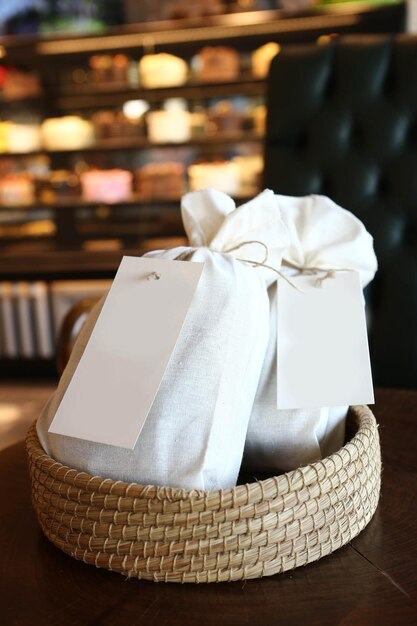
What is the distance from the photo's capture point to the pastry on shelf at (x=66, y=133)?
→ 323cm

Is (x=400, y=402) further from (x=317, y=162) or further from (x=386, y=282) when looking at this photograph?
(x=317, y=162)

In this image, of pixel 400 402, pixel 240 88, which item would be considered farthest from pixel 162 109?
pixel 400 402

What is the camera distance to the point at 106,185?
3293 millimetres

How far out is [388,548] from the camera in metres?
0.49

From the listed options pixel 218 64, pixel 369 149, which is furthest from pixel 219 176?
pixel 369 149

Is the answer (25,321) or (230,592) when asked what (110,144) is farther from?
(230,592)

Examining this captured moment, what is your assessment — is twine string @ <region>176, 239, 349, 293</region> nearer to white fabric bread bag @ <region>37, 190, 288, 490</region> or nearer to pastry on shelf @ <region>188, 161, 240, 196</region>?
white fabric bread bag @ <region>37, 190, 288, 490</region>

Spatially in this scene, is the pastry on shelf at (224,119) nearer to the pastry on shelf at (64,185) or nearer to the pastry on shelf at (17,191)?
the pastry on shelf at (64,185)

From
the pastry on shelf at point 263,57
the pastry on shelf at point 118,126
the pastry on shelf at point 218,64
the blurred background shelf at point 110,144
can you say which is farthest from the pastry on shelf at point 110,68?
the pastry on shelf at point 263,57

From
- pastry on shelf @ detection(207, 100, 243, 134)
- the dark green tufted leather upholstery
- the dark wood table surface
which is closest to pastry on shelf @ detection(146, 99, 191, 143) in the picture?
pastry on shelf @ detection(207, 100, 243, 134)

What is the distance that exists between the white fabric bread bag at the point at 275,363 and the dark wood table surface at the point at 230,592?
0.08 meters

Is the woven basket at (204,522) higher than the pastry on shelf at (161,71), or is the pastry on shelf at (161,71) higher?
the pastry on shelf at (161,71)

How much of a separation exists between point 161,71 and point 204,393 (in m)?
2.93

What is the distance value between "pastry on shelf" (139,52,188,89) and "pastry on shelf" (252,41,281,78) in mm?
367
